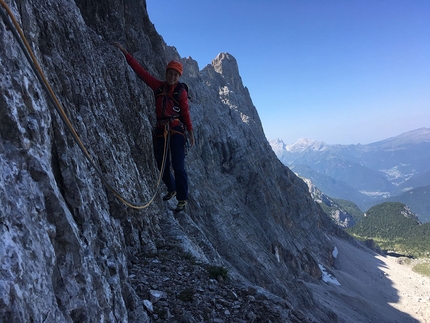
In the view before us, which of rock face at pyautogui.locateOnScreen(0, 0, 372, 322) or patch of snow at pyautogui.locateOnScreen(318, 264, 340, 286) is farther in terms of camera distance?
patch of snow at pyautogui.locateOnScreen(318, 264, 340, 286)

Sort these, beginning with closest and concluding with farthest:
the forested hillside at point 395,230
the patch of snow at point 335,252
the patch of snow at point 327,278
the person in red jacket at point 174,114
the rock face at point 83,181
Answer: the rock face at point 83,181, the person in red jacket at point 174,114, the patch of snow at point 327,278, the patch of snow at point 335,252, the forested hillside at point 395,230

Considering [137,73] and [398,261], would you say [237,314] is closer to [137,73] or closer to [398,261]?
[137,73]

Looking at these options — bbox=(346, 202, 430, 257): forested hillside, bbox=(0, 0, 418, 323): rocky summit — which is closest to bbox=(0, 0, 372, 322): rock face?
bbox=(0, 0, 418, 323): rocky summit


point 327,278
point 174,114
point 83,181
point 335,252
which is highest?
point 174,114

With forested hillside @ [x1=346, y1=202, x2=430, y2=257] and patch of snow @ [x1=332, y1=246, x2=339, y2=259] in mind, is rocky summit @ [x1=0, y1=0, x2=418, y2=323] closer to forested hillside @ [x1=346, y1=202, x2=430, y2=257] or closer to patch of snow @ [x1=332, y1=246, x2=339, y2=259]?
patch of snow @ [x1=332, y1=246, x2=339, y2=259]

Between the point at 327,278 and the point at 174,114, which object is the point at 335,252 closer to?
the point at 327,278

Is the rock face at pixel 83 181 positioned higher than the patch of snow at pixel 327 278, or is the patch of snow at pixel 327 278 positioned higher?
the rock face at pixel 83 181

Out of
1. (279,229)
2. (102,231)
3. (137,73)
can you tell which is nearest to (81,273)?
(102,231)

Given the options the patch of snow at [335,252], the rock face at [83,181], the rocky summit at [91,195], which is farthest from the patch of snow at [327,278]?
the rocky summit at [91,195]

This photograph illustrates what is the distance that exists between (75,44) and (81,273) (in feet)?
18.9

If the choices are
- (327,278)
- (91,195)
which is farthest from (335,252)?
(91,195)

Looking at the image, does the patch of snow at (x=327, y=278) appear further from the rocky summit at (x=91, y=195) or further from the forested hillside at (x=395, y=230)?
the forested hillside at (x=395, y=230)

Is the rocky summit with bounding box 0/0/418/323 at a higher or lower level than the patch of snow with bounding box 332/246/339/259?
higher

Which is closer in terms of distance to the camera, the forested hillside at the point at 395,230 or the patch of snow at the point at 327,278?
A: the patch of snow at the point at 327,278
